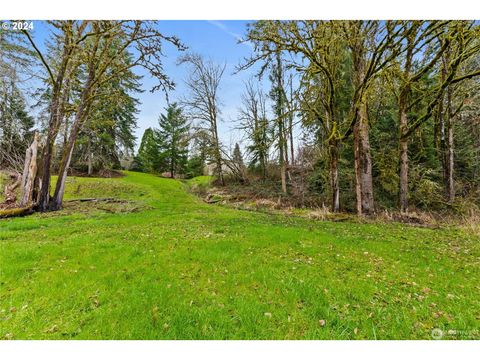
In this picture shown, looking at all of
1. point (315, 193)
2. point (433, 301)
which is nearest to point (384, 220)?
point (315, 193)

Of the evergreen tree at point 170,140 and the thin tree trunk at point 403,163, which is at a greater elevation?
the evergreen tree at point 170,140

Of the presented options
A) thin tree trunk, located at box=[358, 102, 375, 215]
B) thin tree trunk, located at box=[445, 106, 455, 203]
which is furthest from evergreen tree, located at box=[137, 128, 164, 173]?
thin tree trunk, located at box=[445, 106, 455, 203]

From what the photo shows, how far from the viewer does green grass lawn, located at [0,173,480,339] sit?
232 centimetres

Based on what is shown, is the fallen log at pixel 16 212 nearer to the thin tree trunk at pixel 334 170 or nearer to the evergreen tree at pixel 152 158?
the thin tree trunk at pixel 334 170

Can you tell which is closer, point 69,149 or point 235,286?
point 235,286

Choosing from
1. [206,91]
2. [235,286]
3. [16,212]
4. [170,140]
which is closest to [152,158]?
[170,140]

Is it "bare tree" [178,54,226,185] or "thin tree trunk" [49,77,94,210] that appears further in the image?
"bare tree" [178,54,226,185]

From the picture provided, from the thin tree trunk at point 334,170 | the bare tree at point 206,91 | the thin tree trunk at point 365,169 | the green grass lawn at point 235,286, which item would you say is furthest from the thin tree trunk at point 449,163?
the bare tree at point 206,91

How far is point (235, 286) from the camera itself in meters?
3.14

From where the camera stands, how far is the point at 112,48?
404 inches

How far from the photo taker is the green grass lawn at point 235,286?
91.4 inches

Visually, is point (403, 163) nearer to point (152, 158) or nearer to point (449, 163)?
point (449, 163)

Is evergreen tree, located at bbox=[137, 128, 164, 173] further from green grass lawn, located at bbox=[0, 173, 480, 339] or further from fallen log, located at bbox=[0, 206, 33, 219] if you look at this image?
green grass lawn, located at bbox=[0, 173, 480, 339]
